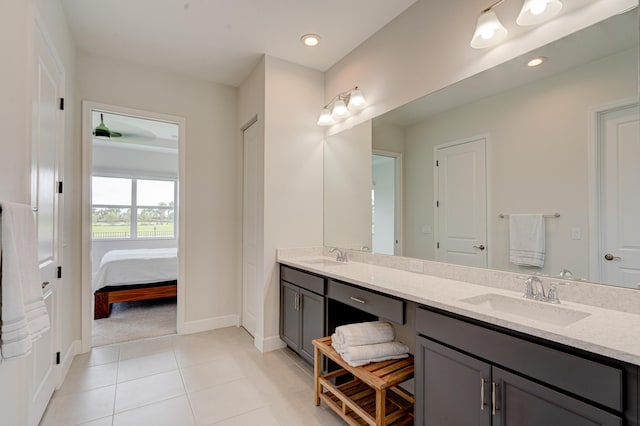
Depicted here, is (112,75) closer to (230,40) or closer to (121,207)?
(230,40)

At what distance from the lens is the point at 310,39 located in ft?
8.87

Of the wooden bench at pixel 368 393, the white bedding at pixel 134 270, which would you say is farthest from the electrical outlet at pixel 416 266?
the white bedding at pixel 134 270

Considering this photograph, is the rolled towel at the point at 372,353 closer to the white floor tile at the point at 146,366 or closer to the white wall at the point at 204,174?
the white floor tile at the point at 146,366

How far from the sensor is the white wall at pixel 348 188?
111 inches

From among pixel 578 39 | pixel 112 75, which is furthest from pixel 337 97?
pixel 112 75

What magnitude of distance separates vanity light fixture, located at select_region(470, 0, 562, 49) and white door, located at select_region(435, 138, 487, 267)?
1.80 ft

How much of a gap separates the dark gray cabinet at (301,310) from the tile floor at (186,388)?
192 millimetres

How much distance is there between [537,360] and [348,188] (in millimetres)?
2150

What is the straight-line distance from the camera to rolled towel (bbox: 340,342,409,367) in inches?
70.1

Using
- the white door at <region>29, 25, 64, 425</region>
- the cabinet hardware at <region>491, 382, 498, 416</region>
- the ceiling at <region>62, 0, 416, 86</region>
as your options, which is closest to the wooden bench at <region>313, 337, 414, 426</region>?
the cabinet hardware at <region>491, 382, 498, 416</region>

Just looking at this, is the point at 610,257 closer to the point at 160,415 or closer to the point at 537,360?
the point at 537,360

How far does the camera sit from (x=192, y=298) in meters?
3.43

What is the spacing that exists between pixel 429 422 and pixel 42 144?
2.68 metres

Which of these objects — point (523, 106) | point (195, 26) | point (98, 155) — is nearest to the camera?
point (523, 106)
